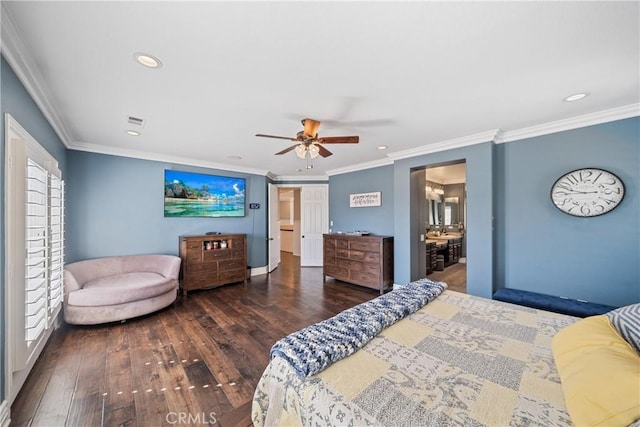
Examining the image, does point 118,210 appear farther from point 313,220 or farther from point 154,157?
point 313,220

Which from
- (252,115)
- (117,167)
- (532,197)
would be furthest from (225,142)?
(532,197)

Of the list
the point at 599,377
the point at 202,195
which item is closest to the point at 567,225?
the point at 599,377

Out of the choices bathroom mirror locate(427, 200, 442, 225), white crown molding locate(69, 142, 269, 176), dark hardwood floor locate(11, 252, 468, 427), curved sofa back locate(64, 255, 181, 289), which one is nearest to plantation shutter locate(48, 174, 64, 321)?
curved sofa back locate(64, 255, 181, 289)

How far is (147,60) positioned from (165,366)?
2.54 metres

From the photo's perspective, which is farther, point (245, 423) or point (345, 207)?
point (345, 207)

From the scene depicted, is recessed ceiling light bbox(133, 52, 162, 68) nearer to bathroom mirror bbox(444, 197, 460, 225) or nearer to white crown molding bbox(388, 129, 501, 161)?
white crown molding bbox(388, 129, 501, 161)

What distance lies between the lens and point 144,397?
1.83 meters

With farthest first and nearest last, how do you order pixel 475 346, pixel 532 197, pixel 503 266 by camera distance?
pixel 503 266 < pixel 532 197 < pixel 475 346

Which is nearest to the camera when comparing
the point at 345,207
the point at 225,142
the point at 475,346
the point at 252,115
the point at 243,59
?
the point at 475,346

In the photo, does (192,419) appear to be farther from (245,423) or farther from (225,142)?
(225,142)

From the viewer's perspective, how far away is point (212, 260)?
14.6 ft

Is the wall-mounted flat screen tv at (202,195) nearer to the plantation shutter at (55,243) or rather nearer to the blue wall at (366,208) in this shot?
the plantation shutter at (55,243)

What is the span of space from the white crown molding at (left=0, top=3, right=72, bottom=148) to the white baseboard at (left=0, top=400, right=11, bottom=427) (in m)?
2.25

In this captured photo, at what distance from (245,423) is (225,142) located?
3351 millimetres
